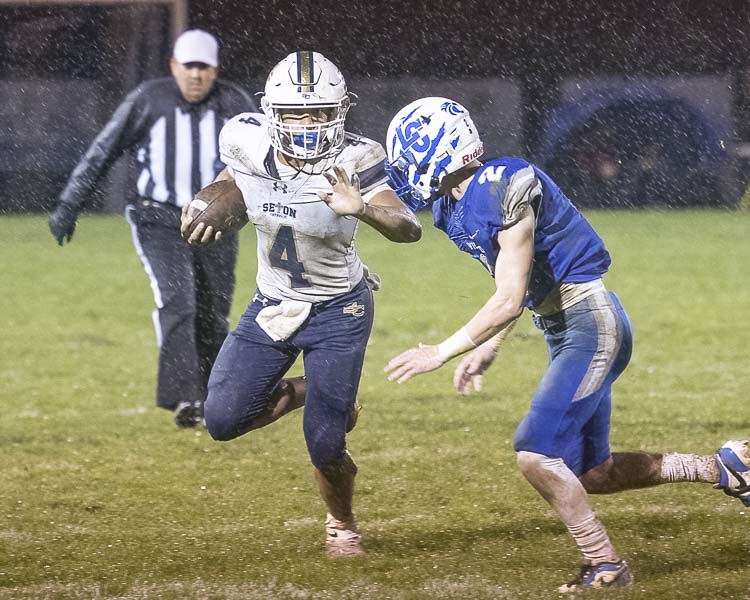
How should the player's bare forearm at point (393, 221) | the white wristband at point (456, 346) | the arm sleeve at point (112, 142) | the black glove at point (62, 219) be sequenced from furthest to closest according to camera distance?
the arm sleeve at point (112, 142), the black glove at point (62, 219), the player's bare forearm at point (393, 221), the white wristband at point (456, 346)

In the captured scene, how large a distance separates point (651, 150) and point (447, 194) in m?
17.7

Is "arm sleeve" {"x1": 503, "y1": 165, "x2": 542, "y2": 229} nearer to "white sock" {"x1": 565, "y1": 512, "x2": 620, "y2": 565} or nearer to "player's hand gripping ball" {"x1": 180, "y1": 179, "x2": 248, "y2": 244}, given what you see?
"white sock" {"x1": 565, "y1": 512, "x2": 620, "y2": 565}

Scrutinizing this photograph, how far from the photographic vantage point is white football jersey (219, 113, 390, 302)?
4512mm

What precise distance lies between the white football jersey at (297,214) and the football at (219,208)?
1.4 inches

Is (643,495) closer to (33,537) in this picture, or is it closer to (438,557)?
(438,557)

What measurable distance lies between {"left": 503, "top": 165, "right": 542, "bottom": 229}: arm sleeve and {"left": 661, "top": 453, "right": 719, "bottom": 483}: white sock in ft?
3.26

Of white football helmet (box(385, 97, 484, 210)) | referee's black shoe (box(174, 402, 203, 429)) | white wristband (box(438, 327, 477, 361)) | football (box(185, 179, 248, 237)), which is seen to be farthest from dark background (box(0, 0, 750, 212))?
white wristband (box(438, 327, 477, 361))

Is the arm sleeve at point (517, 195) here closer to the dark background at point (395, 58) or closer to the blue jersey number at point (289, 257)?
the blue jersey number at point (289, 257)

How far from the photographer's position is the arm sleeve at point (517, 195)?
3893 millimetres

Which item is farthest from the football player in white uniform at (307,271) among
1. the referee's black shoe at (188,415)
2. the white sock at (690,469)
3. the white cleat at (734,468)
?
the referee's black shoe at (188,415)

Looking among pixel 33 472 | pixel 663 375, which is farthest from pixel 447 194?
pixel 663 375

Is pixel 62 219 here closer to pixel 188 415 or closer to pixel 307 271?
pixel 188 415

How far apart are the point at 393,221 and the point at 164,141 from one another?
2.94 meters

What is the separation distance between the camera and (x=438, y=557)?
445cm
